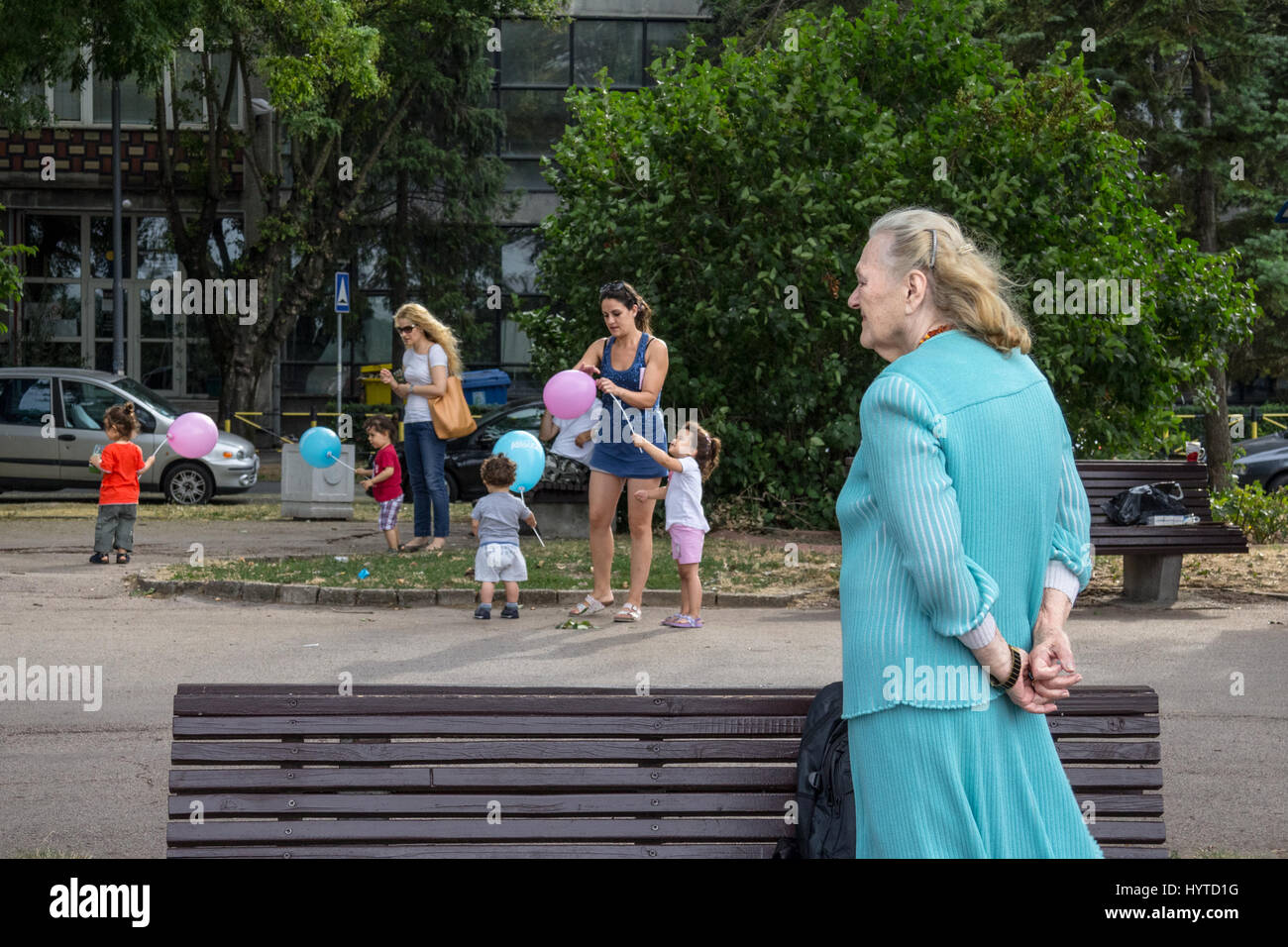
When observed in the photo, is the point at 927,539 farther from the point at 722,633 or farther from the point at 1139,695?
the point at 722,633

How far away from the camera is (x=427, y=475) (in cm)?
1431

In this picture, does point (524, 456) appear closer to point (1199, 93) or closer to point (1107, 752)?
point (1107, 752)

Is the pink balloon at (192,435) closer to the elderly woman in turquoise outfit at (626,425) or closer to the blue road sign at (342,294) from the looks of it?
the elderly woman in turquoise outfit at (626,425)

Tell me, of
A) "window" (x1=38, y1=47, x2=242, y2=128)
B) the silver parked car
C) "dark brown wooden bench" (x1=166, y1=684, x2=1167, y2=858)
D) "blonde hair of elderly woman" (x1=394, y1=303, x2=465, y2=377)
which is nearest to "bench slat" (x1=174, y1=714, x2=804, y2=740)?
"dark brown wooden bench" (x1=166, y1=684, x2=1167, y2=858)

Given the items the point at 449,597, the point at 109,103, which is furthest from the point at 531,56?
the point at 449,597

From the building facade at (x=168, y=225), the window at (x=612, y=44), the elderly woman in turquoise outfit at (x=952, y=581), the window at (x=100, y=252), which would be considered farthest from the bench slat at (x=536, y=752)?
the window at (x=612, y=44)

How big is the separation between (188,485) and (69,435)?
172cm

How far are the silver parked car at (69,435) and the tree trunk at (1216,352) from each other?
44.2ft

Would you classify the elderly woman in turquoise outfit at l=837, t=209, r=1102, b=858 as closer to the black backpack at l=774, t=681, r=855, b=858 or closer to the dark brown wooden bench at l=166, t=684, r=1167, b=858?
the black backpack at l=774, t=681, r=855, b=858

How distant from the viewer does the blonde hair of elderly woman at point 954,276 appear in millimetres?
2930

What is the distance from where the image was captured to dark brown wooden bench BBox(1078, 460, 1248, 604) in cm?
1112

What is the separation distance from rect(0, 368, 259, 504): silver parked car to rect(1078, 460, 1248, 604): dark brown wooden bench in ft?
43.1

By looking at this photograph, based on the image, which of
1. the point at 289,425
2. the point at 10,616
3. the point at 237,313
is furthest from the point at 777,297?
the point at 289,425

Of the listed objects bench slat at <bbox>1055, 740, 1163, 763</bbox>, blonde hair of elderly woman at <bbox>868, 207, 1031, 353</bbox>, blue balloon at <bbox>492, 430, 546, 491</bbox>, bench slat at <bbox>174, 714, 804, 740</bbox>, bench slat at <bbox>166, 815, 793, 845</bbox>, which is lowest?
bench slat at <bbox>166, 815, 793, 845</bbox>
